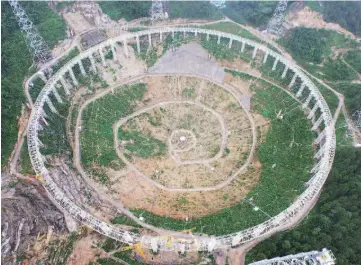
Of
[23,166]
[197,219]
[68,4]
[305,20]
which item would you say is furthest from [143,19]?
[197,219]

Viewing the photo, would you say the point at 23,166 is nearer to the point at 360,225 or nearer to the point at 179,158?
the point at 179,158

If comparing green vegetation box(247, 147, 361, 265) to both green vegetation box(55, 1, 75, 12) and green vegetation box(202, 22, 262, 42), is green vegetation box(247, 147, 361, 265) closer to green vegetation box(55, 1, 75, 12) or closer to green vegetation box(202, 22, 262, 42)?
green vegetation box(202, 22, 262, 42)

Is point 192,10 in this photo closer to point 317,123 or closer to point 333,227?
point 317,123

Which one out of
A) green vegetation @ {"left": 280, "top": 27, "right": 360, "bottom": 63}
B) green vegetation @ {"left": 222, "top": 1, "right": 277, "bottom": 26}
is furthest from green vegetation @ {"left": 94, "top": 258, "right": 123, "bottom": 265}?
green vegetation @ {"left": 222, "top": 1, "right": 277, "bottom": 26}

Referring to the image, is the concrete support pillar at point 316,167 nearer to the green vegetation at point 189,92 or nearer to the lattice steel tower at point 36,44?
the green vegetation at point 189,92

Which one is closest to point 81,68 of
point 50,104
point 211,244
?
point 50,104

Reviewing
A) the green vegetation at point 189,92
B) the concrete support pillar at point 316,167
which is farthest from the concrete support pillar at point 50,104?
the concrete support pillar at point 316,167
